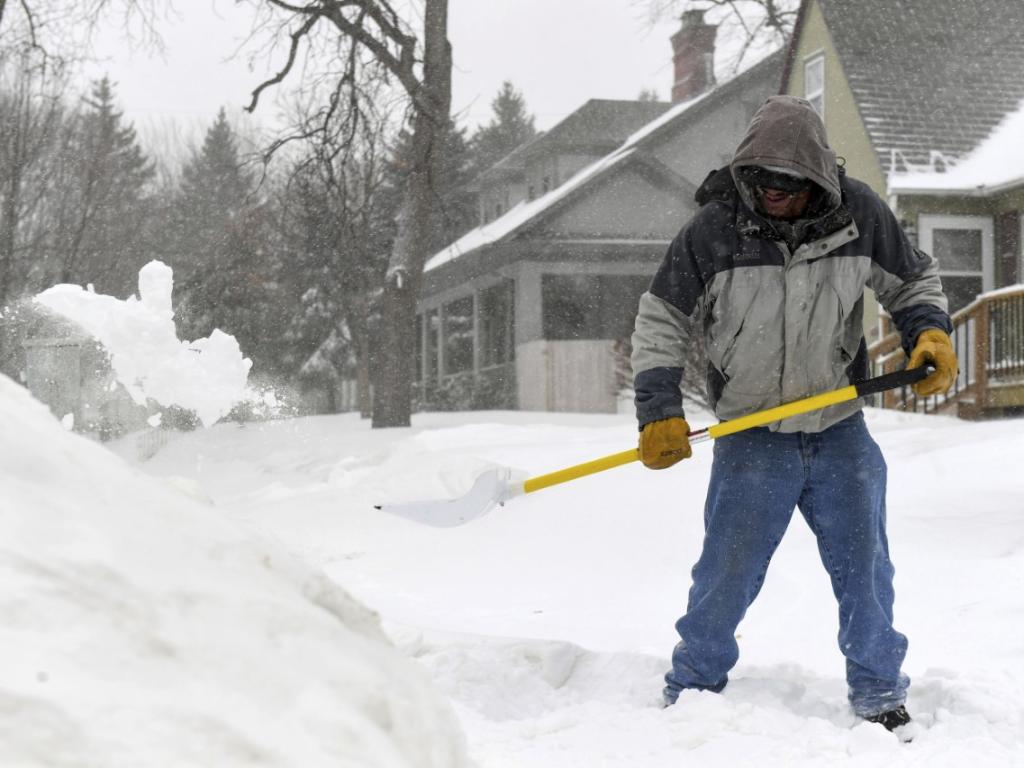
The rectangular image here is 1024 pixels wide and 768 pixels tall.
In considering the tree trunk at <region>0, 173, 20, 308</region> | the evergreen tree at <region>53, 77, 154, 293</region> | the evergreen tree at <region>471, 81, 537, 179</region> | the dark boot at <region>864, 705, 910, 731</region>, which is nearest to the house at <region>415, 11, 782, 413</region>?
the evergreen tree at <region>53, 77, 154, 293</region>

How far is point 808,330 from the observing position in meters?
3.28

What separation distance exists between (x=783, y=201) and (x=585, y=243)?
18.7m

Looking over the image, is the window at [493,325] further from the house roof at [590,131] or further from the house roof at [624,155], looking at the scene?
the house roof at [590,131]

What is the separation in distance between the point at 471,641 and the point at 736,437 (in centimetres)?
130

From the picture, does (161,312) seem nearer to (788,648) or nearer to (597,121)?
(788,648)

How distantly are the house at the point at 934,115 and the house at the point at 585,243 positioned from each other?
396cm

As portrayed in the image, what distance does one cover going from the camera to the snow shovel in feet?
10.4

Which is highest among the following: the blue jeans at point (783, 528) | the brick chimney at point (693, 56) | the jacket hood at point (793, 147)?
the brick chimney at point (693, 56)

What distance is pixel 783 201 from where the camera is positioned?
10.6 ft

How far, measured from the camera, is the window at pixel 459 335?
29.2 metres

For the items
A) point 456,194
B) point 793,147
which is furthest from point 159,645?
point 456,194

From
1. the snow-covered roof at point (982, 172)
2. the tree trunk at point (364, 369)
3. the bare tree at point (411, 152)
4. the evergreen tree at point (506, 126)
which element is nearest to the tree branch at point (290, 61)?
the bare tree at point (411, 152)

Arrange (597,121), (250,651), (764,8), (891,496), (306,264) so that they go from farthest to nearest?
1. (306,264)
2. (597,121)
3. (764,8)
4. (891,496)
5. (250,651)

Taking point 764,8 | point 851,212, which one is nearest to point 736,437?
point 851,212
